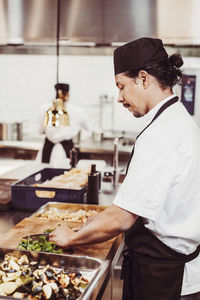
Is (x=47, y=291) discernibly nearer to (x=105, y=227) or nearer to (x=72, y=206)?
(x=105, y=227)

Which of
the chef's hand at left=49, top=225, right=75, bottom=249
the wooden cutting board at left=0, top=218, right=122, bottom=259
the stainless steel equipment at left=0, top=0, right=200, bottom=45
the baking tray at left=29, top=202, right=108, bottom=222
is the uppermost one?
the stainless steel equipment at left=0, top=0, right=200, bottom=45

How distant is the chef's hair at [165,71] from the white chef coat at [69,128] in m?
3.11

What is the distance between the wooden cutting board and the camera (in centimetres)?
188

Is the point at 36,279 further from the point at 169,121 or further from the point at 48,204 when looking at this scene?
the point at 48,204

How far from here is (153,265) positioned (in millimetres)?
1678

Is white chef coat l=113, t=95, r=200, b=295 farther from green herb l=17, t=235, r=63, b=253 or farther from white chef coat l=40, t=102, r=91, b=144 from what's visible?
white chef coat l=40, t=102, r=91, b=144

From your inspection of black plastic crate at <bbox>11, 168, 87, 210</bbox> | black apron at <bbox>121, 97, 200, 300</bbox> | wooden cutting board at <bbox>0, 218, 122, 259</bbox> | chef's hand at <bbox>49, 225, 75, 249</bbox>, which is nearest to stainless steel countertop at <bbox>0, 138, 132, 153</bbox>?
black plastic crate at <bbox>11, 168, 87, 210</bbox>

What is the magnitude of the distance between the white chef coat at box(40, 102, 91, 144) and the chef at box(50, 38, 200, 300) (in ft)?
10.1

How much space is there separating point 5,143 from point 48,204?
379 cm

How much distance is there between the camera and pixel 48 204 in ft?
8.52

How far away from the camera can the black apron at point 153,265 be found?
166 centimetres

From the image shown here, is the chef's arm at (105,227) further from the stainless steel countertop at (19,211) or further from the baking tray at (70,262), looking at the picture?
the stainless steel countertop at (19,211)

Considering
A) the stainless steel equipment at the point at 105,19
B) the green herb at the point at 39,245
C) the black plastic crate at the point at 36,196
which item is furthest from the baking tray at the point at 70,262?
the stainless steel equipment at the point at 105,19

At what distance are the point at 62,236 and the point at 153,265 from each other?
0.41m
